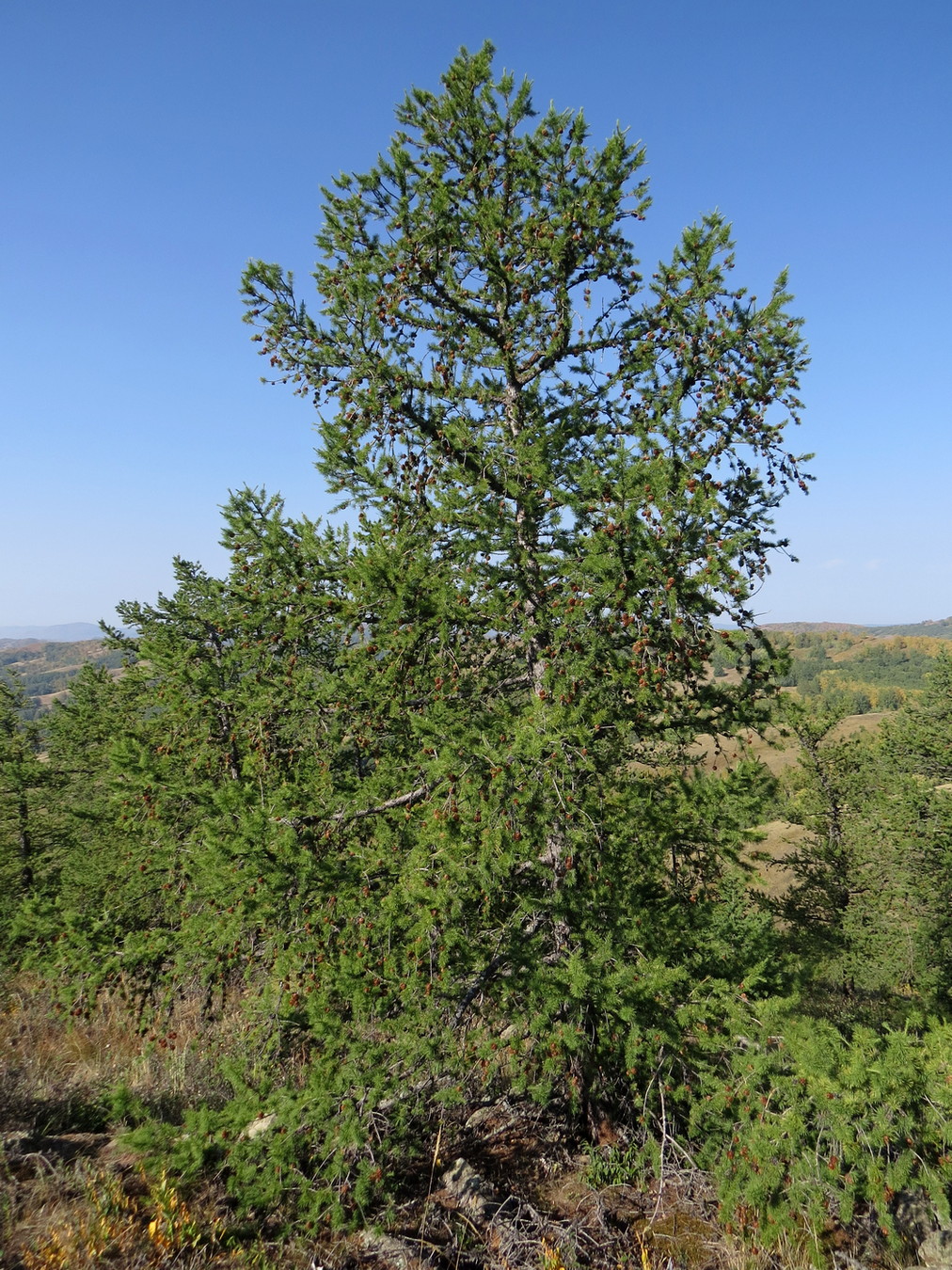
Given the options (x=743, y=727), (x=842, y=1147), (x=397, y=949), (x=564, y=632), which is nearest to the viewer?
(x=842, y=1147)

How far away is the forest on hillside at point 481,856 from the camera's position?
4191mm

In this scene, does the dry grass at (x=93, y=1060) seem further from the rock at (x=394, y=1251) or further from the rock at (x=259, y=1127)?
the rock at (x=394, y=1251)

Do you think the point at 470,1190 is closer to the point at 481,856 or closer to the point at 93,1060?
the point at 481,856

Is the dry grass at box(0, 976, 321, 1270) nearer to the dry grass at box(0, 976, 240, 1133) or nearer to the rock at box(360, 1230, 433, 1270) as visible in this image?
the dry grass at box(0, 976, 240, 1133)

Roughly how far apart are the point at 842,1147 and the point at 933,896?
1781 cm

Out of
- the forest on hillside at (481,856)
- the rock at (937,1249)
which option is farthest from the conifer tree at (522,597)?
the rock at (937,1249)

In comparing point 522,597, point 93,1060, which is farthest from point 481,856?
point 93,1060

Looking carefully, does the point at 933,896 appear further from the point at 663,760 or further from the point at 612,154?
the point at 612,154

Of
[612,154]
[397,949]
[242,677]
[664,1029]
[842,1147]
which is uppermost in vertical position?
[612,154]

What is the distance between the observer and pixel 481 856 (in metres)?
4.19

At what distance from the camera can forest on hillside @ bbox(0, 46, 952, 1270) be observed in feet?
13.8

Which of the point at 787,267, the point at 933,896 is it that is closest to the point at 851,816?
the point at 933,896

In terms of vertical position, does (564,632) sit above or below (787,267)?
below

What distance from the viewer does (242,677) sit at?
5.78 meters
